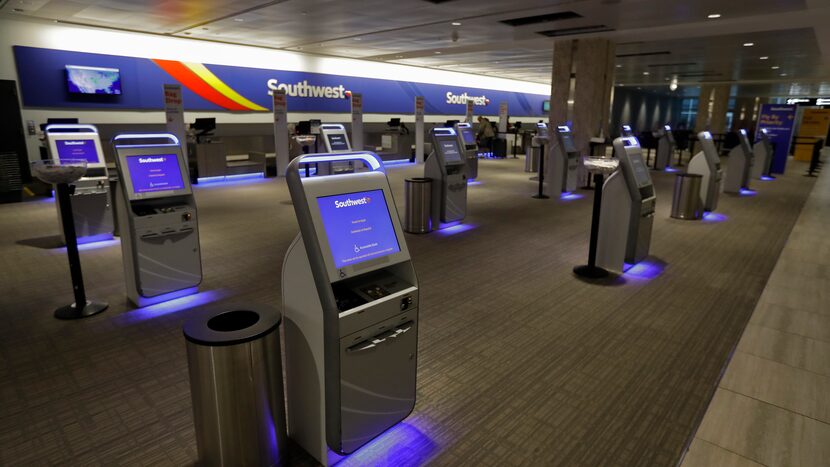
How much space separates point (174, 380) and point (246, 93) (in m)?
12.7

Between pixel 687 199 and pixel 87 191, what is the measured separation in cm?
849

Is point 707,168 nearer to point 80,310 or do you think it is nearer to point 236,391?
point 236,391

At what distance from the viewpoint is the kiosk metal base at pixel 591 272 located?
495 centimetres

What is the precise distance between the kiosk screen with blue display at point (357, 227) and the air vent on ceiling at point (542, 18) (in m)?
7.75

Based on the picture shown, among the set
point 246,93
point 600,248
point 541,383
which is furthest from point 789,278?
point 246,93

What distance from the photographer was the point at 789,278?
4992mm

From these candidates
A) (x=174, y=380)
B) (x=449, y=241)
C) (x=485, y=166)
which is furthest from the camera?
(x=485, y=166)

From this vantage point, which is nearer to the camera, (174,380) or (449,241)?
(174,380)

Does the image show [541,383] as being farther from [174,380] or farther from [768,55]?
[768,55]

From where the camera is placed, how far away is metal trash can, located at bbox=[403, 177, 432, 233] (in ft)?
21.5

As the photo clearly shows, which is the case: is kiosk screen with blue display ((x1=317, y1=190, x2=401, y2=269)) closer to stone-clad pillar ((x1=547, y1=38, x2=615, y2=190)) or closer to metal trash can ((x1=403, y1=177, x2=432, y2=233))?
metal trash can ((x1=403, y1=177, x2=432, y2=233))

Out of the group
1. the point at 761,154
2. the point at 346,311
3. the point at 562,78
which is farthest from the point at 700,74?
the point at 346,311

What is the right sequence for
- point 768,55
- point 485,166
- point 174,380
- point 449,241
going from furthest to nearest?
point 485,166, point 768,55, point 449,241, point 174,380

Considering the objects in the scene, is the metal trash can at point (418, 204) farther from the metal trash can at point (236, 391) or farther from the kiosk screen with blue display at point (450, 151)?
the metal trash can at point (236, 391)
